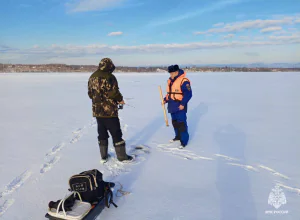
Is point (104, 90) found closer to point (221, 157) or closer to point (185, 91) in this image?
point (185, 91)

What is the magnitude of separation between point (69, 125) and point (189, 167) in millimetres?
4479

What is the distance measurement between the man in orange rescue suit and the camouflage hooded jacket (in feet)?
4.48

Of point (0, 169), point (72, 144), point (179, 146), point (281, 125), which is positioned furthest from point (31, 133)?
point (281, 125)

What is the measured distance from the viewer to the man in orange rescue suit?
184 inches

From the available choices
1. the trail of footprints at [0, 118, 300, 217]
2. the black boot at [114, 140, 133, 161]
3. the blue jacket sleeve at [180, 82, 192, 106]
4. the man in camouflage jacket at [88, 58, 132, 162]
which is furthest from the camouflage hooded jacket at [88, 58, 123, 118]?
the blue jacket sleeve at [180, 82, 192, 106]

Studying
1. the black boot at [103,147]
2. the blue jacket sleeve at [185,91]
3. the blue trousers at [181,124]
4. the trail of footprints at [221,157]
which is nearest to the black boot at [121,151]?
the black boot at [103,147]

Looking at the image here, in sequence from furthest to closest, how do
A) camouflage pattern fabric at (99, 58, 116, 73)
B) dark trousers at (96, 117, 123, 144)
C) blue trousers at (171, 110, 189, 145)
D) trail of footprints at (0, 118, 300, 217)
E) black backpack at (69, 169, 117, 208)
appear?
blue trousers at (171, 110, 189, 145)
dark trousers at (96, 117, 123, 144)
camouflage pattern fabric at (99, 58, 116, 73)
trail of footprints at (0, 118, 300, 217)
black backpack at (69, 169, 117, 208)

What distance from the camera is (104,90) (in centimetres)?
377

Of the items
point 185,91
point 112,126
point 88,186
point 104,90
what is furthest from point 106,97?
point 185,91

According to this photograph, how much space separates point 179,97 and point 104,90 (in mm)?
1674

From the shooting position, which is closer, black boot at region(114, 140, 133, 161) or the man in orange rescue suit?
black boot at region(114, 140, 133, 161)

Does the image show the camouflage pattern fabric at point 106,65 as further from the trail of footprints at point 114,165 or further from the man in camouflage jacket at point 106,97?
the trail of footprints at point 114,165

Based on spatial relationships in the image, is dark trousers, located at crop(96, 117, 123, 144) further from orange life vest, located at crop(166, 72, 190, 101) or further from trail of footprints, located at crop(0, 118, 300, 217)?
orange life vest, located at crop(166, 72, 190, 101)

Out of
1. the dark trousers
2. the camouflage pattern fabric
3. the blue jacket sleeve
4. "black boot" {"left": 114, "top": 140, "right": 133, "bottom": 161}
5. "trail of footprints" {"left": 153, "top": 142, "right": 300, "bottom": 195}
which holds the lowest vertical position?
"trail of footprints" {"left": 153, "top": 142, "right": 300, "bottom": 195}
